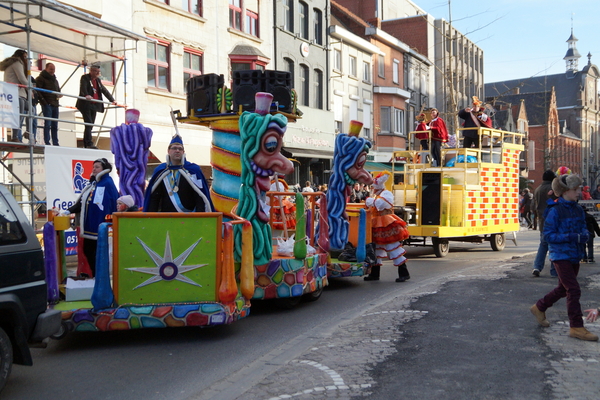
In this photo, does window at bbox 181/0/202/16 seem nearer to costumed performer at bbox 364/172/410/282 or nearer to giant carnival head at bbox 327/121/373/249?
giant carnival head at bbox 327/121/373/249

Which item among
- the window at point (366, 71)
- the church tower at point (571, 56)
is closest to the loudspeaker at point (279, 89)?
the window at point (366, 71)

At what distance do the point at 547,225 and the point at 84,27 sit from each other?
9081mm

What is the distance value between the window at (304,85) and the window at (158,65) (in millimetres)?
8793

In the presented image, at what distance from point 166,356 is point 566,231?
3864 millimetres

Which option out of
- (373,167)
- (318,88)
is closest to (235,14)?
(318,88)

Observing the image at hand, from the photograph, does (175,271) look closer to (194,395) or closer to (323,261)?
(194,395)

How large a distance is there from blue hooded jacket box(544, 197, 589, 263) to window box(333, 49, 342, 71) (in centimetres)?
2546

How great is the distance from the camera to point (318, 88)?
29.5m

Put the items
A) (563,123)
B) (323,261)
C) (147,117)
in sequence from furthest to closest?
(563,123) < (147,117) < (323,261)

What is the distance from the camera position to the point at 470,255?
49.5 ft

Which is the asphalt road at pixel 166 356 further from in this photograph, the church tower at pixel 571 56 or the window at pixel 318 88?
the church tower at pixel 571 56

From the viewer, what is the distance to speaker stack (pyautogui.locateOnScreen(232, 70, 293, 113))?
8.81 meters

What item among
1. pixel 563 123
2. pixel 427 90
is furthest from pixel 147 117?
pixel 563 123

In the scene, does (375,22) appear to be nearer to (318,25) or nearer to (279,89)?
(318,25)
